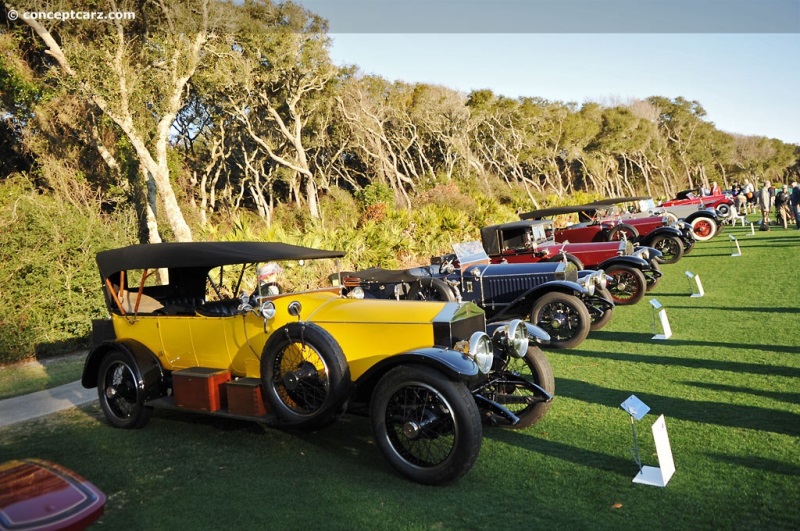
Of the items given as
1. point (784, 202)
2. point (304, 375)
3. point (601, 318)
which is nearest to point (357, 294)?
point (304, 375)

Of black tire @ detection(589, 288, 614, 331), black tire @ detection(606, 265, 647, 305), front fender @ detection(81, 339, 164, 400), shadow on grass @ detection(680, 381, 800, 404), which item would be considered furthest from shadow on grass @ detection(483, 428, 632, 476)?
black tire @ detection(606, 265, 647, 305)

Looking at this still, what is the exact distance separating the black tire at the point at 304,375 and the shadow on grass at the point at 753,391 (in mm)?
3389

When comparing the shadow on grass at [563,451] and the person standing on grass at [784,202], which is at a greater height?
the person standing on grass at [784,202]

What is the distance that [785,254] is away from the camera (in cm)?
1384

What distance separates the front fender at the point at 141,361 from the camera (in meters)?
5.11

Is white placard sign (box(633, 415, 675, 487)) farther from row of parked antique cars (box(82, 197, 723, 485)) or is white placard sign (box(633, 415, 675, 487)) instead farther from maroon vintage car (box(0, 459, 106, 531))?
maroon vintage car (box(0, 459, 106, 531))

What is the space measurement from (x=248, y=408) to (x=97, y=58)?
11865mm

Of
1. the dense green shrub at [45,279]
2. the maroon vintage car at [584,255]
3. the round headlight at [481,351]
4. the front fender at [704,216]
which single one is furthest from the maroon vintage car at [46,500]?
the front fender at [704,216]

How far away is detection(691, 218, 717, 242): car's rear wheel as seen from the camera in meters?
18.8

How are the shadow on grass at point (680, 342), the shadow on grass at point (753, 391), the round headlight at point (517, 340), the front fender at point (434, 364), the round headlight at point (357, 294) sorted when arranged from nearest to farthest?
the front fender at point (434, 364) → the round headlight at point (517, 340) → the shadow on grass at point (753, 391) → the round headlight at point (357, 294) → the shadow on grass at point (680, 342)

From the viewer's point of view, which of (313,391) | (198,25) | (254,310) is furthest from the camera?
(198,25)

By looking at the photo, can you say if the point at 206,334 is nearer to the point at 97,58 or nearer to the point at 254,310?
the point at 254,310

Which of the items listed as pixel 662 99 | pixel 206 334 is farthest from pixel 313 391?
pixel 662 99

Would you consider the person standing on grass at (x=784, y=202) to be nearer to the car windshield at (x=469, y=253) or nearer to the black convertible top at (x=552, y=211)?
the black convertible top at (x=552, y=211)
